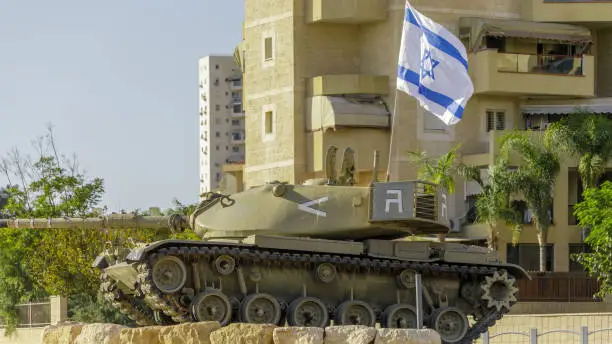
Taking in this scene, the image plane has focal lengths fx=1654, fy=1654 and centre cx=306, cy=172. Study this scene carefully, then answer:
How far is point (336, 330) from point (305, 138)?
38.8 m

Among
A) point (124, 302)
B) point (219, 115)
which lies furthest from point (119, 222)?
point (219, 115)

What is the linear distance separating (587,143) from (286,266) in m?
23.5

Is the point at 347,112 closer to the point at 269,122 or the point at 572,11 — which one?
the point at 269,122

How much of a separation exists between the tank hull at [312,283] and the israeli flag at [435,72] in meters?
2.97

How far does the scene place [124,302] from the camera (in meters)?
31.7

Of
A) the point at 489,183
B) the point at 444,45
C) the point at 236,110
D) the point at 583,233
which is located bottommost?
the point at 583,233

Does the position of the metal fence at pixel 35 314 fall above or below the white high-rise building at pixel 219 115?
below

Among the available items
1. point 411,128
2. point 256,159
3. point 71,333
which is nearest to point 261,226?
point 71,333

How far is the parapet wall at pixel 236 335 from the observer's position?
19062 mm

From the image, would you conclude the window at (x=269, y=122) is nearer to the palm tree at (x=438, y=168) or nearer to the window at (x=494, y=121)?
the palm tree at (x=438, y=168)

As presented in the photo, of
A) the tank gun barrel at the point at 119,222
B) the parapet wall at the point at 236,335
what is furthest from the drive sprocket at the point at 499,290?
the parapet wall at the point at 236,335

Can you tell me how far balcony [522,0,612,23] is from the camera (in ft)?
188

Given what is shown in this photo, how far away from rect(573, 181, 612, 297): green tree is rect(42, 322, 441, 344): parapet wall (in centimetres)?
2421

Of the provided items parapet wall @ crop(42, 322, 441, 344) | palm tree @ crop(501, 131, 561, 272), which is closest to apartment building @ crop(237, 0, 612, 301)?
palm tree @ crop(501, 131, 561, 272)
